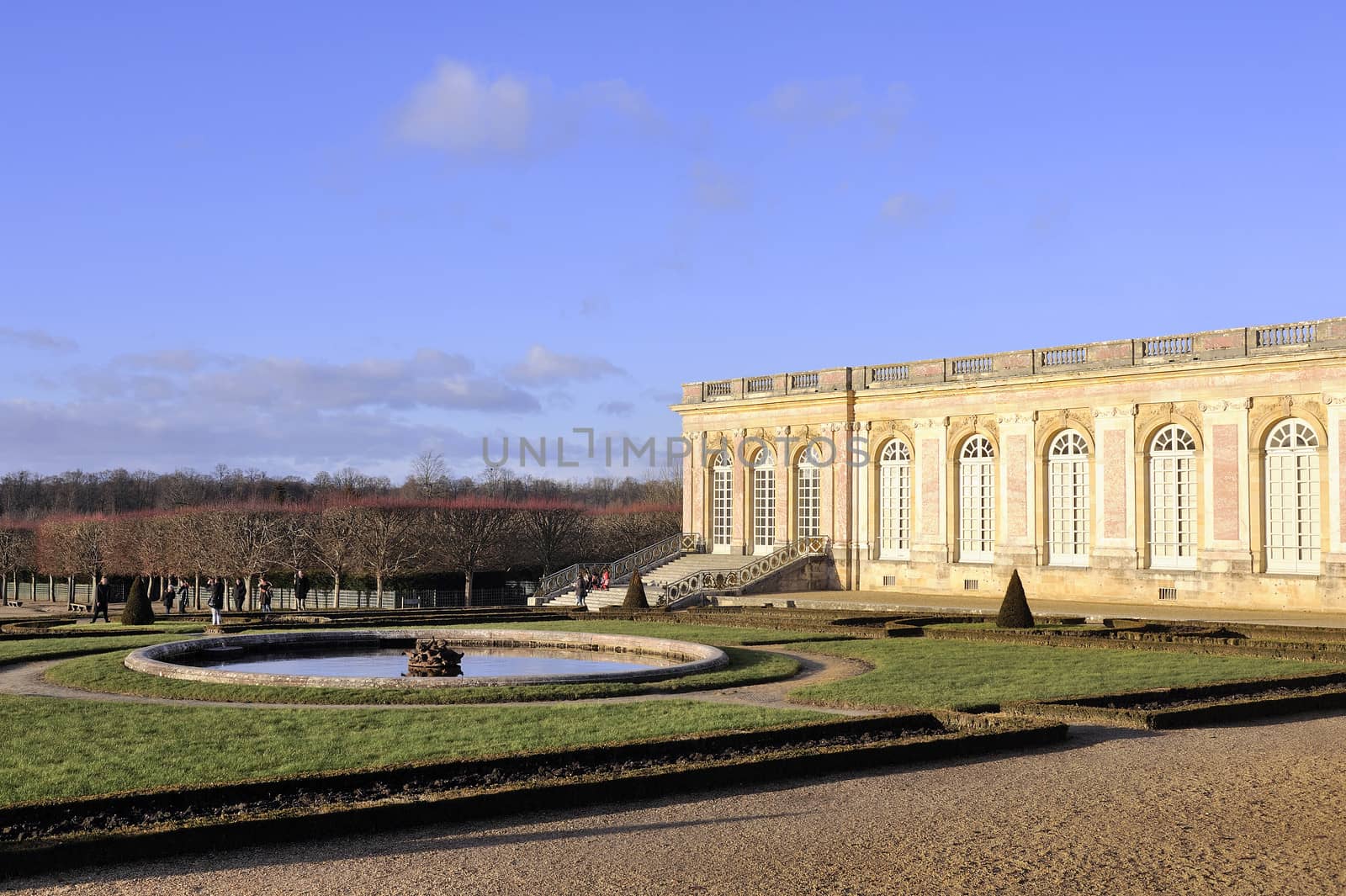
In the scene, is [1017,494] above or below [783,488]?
below

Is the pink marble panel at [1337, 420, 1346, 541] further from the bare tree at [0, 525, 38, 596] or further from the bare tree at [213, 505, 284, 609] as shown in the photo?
the bare tree at [0, 525, 38, 596]

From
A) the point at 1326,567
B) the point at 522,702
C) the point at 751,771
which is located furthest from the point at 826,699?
the point at 1326,567

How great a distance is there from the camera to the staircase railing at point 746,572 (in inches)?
1604

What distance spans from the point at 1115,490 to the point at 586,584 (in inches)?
625

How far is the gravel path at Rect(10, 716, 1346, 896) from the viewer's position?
7.87 metres

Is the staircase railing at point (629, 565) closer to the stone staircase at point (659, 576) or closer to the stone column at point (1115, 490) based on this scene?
the stone staircase at point (659, 576)

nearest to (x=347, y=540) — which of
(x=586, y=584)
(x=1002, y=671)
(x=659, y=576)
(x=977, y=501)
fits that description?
(x=586, y=584)

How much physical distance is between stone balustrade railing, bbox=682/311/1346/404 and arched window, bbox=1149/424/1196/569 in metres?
2.24

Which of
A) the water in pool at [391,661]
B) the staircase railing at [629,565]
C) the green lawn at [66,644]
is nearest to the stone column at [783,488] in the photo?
the staircase railing at [629,565]

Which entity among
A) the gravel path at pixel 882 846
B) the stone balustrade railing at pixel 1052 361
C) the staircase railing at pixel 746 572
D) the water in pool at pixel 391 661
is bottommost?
the water in pool at pixel 391 661

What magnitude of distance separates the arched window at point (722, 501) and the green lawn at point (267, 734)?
3200 cm

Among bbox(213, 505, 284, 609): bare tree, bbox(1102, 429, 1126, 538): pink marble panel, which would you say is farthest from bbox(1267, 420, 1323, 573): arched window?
bbox(213, 505, 284, 609): bare tree

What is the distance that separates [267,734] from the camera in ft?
42.1

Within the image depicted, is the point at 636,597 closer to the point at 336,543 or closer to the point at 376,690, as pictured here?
the point at 336,543
